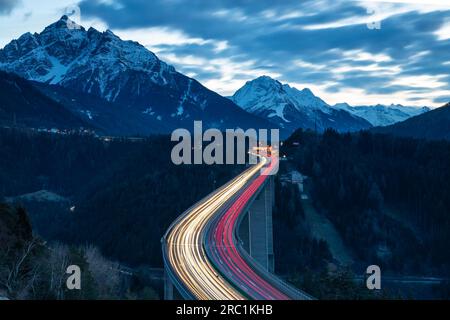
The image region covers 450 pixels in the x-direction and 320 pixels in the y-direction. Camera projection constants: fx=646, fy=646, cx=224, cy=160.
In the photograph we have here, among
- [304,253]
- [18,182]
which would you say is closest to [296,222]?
[304,253]

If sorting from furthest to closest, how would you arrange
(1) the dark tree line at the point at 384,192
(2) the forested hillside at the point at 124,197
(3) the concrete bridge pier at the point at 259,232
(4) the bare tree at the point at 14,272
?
1. (1) the dark tree line at the point at 384,192
2. (2) the forested hillside at the point at 124,197
3. (3) the concrete bridge pier at the point at 259,232
4. (4) the bare tree at the point at 14,272

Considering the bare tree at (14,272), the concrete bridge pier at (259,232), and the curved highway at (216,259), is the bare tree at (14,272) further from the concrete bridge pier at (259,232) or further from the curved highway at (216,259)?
the concrete bridge pier at (259,232)

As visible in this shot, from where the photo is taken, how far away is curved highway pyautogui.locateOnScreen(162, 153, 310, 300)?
115 ft

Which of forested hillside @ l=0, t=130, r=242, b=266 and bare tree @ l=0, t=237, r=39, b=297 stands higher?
forested hillside @ l=0, t=130, r=242, b=266

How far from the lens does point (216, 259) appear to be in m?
46.2

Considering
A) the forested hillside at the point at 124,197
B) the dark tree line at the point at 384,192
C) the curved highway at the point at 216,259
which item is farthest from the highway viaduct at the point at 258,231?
the dark tree line at the point at 384,192

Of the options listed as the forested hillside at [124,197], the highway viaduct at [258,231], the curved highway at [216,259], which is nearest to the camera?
the curved highway at [216,259]

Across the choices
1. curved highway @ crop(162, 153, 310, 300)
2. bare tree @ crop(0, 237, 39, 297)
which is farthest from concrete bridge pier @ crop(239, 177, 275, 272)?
bare tree @ crop(0, 237, 39, 297)

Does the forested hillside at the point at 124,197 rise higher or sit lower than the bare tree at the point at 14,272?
higher

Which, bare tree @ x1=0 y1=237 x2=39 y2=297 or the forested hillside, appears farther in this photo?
the forested hillside

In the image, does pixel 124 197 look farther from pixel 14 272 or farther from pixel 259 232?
pixel 14 272

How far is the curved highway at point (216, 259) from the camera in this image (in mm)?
35188

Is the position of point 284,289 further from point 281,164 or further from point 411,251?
point 281,164

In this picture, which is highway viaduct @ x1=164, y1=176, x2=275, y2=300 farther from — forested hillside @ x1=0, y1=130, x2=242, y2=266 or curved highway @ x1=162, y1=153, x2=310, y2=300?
forested hillside @ x1=0, y1=130, x2=242, y2=266
